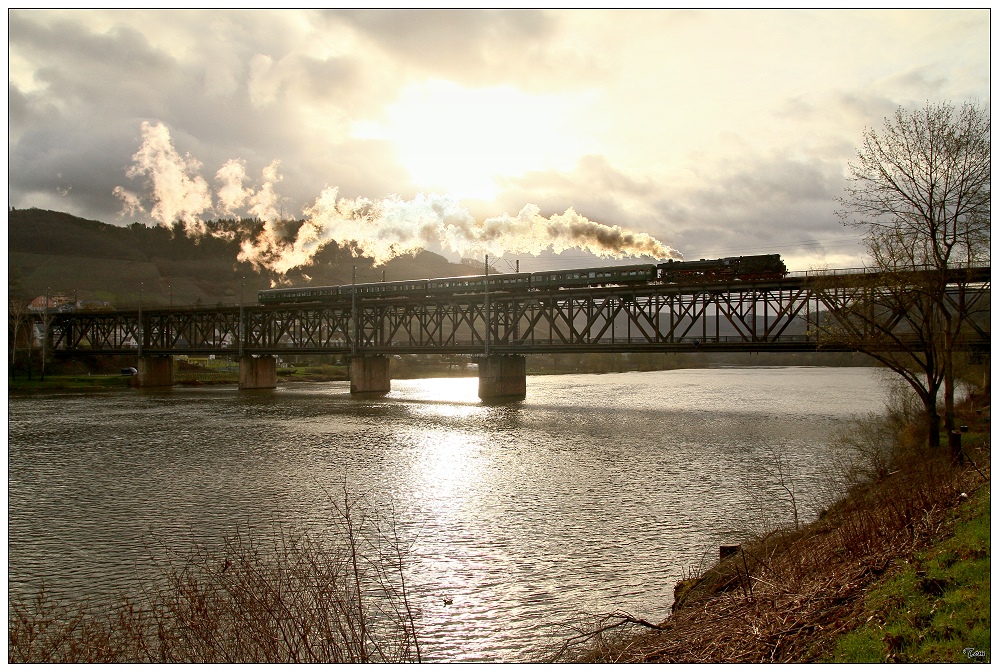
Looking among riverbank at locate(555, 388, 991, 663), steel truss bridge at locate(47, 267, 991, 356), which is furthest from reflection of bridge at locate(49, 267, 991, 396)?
riverbank at locate(555, 388, 991, 663)

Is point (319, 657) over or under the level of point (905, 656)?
under

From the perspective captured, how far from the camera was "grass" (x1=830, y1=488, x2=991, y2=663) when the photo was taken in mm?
7500

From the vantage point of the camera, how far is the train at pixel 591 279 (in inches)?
2227

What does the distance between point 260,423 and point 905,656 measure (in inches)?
1918

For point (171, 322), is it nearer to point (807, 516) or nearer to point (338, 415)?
point (338, 415)

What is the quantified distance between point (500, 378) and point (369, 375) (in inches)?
822

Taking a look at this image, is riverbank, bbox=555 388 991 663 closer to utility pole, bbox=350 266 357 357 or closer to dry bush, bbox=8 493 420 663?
dry bush, bbox=8 493 420 663

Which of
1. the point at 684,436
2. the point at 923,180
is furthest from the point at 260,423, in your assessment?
the point at 923,180

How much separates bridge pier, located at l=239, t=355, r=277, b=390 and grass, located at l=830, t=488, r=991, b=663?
324 ft

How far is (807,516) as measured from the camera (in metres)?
19.3

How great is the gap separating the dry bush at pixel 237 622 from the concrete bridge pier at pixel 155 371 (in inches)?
3941

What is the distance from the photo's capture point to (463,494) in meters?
24.1

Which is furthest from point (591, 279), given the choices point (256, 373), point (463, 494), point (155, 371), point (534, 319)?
point (155, 371)

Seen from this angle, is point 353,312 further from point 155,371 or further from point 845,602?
point 845,602
